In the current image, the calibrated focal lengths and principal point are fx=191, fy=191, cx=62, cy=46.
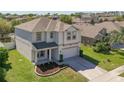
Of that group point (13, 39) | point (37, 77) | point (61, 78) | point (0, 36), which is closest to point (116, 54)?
point (61, 78)

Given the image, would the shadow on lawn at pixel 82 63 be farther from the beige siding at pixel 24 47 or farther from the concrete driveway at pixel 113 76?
the beige siding at pixel 24 47

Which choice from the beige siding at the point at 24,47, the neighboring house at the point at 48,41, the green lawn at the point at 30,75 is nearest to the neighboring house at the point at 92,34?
the neighboring house at the point at 48,41

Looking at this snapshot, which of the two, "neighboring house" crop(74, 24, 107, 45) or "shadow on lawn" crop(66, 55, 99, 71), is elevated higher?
"neighboring house" crop(74, 24, 107, 45)

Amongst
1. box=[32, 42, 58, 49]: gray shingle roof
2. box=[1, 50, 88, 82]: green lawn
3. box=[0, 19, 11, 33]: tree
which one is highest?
box=[0, 19, 11, 33]: tree

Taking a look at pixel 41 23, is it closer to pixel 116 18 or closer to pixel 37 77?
pixel 37 77

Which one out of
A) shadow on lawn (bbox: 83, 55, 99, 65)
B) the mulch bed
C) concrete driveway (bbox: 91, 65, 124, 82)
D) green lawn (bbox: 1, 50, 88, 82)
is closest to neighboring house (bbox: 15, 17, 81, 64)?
the mulch bed

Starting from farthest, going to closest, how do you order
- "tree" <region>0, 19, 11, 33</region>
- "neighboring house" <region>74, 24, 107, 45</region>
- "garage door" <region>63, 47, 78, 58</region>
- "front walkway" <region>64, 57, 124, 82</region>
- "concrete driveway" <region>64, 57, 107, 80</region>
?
"tree" <region>0, 19, 11, 33</region>, "neighboring house" <region>74, 24, 107, 45</region>, "garage door" <region>63, 47, 78, 58</region>, "concrete driveway" <region>64, 57, 107, 80</region>, "front walkway" <region>64, 57, 124, 82</region>

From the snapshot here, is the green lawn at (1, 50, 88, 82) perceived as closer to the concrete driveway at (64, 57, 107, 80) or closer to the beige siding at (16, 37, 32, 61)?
the concrete driveway at (64, 57, 107, 80)
